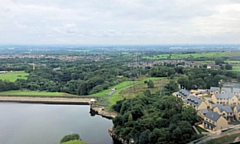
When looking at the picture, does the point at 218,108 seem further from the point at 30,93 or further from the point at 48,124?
the point at 30,93

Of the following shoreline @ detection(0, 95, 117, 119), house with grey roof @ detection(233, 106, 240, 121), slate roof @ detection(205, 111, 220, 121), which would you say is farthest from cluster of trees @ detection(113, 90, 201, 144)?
shoreline @ detection(0, 95, 117, 119)

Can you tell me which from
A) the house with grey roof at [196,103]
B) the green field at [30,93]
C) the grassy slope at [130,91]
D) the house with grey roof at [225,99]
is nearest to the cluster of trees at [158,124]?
the house with grey roof at [196,103]

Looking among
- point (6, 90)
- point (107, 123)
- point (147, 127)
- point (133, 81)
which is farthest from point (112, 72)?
point (147, 127)

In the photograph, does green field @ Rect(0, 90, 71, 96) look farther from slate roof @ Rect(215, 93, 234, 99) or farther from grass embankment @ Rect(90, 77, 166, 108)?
slate roof @ Rect(215, 93, 234, 99)

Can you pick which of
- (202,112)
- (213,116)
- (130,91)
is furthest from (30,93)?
(213,116)

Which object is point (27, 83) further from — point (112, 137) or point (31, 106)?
point (112, 137)

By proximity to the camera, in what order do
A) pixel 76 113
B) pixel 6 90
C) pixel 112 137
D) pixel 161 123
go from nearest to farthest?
pixel 161 123, pixel 112 137, pixel 76 113, pixel 6 90
